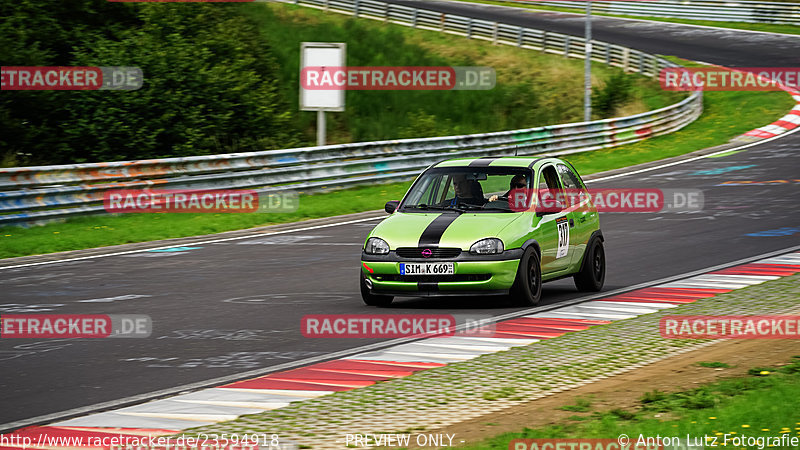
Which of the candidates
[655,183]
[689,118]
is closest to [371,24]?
[689,118]

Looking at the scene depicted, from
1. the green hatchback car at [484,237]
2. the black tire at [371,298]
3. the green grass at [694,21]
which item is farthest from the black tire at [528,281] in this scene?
the green grass at [694,21]

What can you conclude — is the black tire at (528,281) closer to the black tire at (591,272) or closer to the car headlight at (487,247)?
the car headlight at (487,247)

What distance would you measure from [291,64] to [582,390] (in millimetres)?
35727

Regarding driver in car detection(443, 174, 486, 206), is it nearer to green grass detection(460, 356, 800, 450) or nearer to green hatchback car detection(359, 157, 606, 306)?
green hatchback car detection(359, 157, 606, 306)

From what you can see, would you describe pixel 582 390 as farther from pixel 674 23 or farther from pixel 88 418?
pixel 674 23

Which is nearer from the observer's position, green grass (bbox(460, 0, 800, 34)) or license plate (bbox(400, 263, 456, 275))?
license plate (bbox(400, 263, 456, 275))

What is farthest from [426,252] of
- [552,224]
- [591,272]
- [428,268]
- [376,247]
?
[591,272]

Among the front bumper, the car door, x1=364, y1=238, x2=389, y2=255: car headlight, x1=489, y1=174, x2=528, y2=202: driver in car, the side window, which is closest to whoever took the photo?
the front bumper

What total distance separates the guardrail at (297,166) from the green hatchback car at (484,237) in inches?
98.2

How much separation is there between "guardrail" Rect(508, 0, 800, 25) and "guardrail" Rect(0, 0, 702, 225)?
22.8m

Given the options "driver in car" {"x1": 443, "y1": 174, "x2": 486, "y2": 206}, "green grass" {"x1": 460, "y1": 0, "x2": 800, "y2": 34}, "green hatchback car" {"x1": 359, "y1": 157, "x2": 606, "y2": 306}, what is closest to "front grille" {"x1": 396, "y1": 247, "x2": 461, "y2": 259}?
"green hatchback car" {"x1": 359, "y1": 157, "x2": 606, "y2": 306}

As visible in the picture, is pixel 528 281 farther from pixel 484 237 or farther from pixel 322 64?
pixel 322 64

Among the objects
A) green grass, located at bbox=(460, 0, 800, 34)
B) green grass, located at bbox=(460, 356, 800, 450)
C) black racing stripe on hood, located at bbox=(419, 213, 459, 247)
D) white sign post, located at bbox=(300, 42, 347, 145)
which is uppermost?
green grass, located at bbox=(460, 0, 800, 34)

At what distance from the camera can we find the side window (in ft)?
44.7
